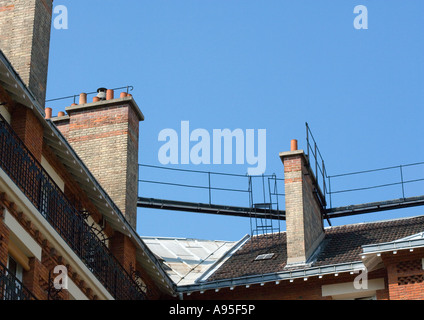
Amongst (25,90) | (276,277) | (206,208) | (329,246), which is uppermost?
(206,208)

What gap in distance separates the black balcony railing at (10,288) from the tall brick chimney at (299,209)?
9783 mm

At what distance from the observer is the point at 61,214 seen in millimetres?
20266

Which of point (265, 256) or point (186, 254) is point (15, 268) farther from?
point (186, 254)

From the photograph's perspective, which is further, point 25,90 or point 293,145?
point 293,145

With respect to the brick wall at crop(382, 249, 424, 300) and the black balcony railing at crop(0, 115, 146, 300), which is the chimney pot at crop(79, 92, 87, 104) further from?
the brick wall at crop(382, 249, 424, 300)

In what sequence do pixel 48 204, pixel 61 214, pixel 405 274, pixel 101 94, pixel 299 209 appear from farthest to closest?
1. pixel 101 94
2. pixel 299 209
3. pixel 405 274
4. pixel 61 214
5. pixel 48 204

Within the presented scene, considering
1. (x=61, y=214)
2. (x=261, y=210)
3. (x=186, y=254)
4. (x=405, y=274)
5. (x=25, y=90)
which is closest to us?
(x=25, y=90)

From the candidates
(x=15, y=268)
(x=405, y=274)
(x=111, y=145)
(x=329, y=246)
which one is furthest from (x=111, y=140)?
(x=405, y=274)

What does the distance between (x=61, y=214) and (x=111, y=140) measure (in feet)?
20.3

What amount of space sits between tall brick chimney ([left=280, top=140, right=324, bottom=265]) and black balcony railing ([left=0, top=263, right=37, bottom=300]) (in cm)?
978

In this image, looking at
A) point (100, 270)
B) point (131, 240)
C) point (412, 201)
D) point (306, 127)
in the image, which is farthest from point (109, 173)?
point (412, 201)

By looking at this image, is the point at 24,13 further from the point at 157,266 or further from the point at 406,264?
the point at 406,264

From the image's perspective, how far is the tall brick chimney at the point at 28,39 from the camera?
69.5 ft

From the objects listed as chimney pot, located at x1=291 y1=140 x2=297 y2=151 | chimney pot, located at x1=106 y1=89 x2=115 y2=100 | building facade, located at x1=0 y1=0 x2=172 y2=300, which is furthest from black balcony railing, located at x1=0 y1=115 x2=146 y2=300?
chimney pot, located at x1=291 y1=140 x2=297 y2=151
